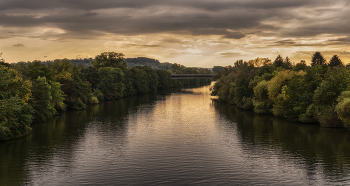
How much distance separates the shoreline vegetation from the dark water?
347cm

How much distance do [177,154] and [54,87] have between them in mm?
42681

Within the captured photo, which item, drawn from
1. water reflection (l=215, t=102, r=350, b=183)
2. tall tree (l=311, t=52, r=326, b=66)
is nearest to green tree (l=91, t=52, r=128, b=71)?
tall tree (l=311, t=52, r=326, b=66)

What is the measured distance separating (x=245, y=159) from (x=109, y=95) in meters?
89.0

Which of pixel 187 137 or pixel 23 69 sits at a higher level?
pixel 23 69

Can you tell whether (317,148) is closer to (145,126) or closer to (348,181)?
(348,181)

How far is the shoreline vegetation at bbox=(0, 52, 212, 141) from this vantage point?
46.1 metres

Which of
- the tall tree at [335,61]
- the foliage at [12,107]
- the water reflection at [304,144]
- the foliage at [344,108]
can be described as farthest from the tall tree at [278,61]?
the foliage at [12,107]

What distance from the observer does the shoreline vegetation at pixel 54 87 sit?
46094 mm

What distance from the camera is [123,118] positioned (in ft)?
241

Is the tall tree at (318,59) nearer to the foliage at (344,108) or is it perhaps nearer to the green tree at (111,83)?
the green tree at (111,83)

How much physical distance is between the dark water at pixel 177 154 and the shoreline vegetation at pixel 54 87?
3472 millimetres

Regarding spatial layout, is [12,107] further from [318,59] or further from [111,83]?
[318,59]

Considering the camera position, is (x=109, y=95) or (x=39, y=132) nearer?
(x=39, y=132)

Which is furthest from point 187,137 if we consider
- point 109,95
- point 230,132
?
point 109,95
